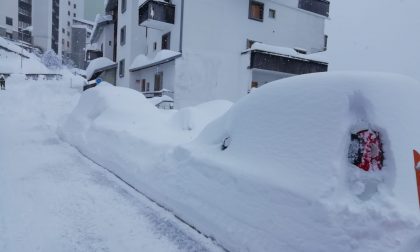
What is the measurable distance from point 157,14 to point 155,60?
2520mm

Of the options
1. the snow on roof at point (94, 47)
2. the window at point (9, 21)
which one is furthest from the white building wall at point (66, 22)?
the snow on roof at point (94, 47)

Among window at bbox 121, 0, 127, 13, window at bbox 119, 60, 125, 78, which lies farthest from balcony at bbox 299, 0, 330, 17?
window at bbox 119, 60, 125, 78

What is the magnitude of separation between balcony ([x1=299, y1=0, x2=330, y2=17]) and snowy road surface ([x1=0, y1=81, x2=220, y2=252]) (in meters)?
21.7

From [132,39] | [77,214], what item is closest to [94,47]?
[132,39]

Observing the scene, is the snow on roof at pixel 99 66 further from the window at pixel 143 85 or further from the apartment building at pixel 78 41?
the apartment building at pixel 78 41

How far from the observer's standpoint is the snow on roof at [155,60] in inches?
685

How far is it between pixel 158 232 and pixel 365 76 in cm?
225

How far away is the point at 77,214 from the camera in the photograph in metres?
3.43

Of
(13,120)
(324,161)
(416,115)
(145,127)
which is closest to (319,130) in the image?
(324,161)

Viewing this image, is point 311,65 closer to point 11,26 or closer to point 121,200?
point 121,200

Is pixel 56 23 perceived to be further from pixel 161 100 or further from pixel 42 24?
pixel 161 100

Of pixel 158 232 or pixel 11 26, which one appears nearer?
pixel 158 232

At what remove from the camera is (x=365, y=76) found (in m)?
2.41

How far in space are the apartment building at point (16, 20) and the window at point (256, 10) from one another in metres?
55.9
